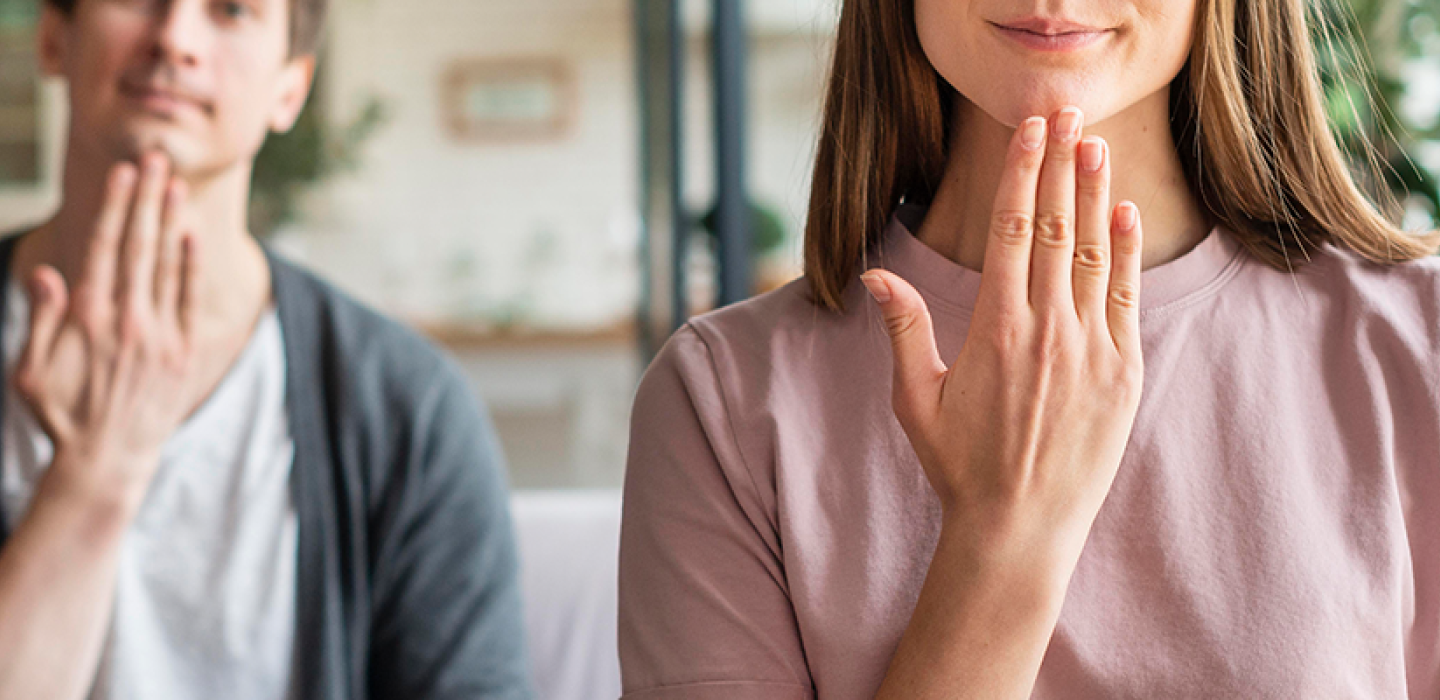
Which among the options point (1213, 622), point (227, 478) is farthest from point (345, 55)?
point (1213, 622)

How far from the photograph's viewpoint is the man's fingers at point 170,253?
98 centimetres

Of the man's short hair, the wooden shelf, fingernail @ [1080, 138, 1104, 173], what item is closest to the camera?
fingernail @ [1080, 138, 1104, 173]

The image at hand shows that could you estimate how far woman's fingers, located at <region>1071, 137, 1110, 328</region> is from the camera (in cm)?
59

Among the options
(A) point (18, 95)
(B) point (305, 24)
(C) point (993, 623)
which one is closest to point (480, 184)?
(A) point (18, 95)

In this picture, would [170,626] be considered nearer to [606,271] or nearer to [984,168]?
[984,168]

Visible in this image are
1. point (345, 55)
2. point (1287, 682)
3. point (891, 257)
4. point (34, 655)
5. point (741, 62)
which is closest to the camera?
point (1287, 682)

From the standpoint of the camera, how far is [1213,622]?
617mm

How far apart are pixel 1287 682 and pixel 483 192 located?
2704 millimetres

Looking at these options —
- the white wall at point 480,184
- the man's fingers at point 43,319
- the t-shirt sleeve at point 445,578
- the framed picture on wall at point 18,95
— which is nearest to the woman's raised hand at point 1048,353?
the t-shirt sleeve at point 445,578

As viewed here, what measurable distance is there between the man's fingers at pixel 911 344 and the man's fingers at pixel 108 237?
0.66 metres

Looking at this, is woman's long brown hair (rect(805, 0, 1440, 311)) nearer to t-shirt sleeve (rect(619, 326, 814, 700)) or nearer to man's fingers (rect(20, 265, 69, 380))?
t-shirt sleeve (rect(619, 326, 814, 700))

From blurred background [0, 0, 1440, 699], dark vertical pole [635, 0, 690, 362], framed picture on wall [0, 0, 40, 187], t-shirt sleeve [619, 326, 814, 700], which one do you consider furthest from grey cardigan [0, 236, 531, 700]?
framed picture on wall [0, 0, 40, 187]

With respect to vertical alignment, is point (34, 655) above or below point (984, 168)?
below

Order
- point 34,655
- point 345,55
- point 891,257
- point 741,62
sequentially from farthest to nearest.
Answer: point 345,55, point 741,62, point 34,655, point 891,257
